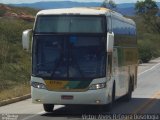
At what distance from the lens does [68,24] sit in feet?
55.2

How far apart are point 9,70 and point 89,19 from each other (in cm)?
1729

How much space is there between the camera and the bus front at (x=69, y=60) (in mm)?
16281

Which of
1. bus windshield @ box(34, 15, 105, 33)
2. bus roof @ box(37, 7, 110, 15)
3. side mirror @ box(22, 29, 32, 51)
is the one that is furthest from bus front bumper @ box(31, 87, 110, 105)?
bus roof @ box(37, 7, 110, 15)

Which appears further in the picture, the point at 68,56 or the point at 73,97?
the point at 68,56

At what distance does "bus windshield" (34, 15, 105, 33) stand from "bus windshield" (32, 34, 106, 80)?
19cm

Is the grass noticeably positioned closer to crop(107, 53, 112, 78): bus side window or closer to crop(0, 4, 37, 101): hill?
crop(0, 4, 37, 101): hill

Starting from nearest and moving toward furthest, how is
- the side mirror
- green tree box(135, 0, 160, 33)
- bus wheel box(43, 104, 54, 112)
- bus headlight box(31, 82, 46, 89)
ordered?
the side mirror
bus headlight box(31, 82, 46, 89)
bus wheel box(43, 104, 54, 112)
green tree box(135, 0, 160, 33)

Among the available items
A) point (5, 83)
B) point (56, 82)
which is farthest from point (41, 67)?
point (5, 83)

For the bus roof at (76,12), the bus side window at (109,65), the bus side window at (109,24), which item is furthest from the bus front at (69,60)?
the bus side window at (109,65)

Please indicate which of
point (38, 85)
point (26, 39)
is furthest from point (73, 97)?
point (26, 39)

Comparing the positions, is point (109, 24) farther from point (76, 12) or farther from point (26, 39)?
point (26, 39)

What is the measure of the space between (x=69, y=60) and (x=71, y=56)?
0.13m

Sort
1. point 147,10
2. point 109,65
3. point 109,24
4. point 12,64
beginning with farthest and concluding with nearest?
point 147,10 < point 12,64 < point 109,24 < point 109,65

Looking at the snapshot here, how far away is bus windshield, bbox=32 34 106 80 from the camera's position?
54.0ft
